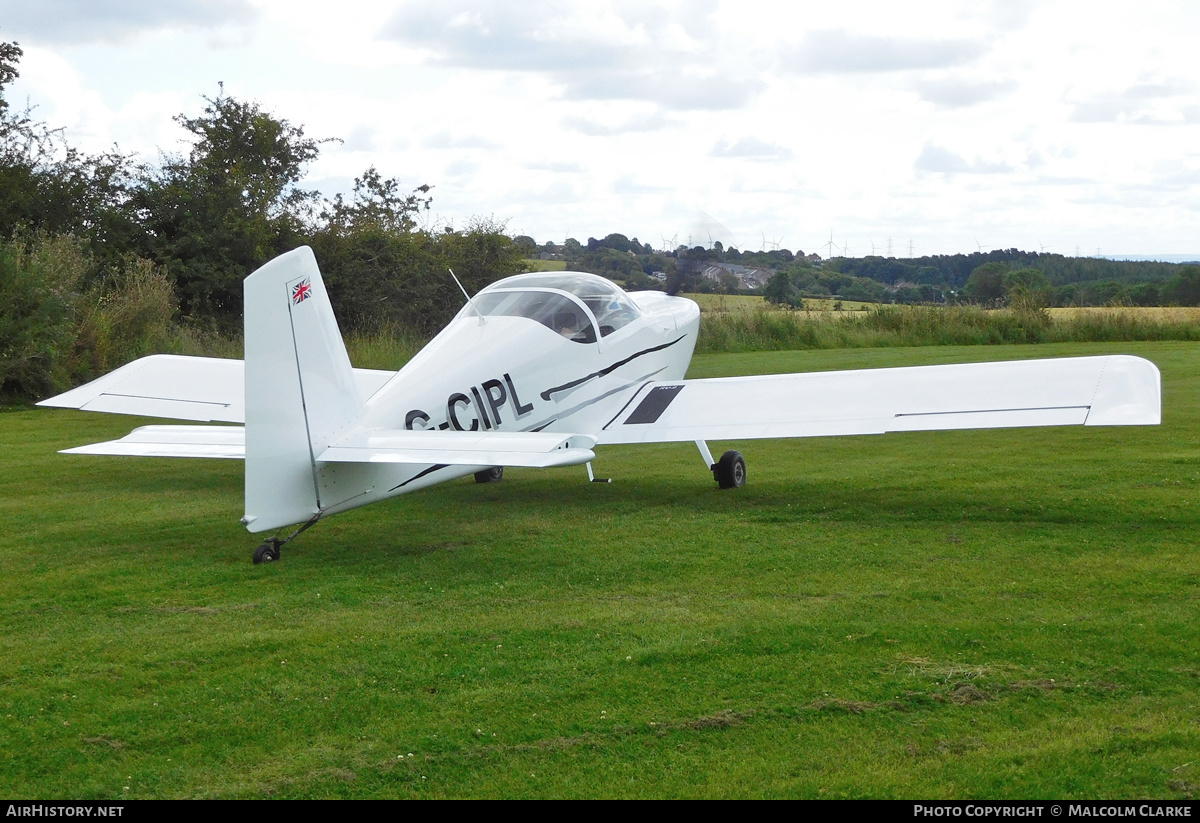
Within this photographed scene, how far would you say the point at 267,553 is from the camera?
21.8 ft

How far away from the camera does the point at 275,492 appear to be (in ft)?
20.6

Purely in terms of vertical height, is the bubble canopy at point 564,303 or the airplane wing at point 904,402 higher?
the bubble canopy at point 564,303

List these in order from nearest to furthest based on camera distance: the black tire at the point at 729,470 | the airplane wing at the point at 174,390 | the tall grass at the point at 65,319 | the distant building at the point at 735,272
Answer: the black tire at the point at 729,470 < the airplane wing at the point at 174,390 < the distant building at the point at 735,272 < the tall grass at the point at 65,319

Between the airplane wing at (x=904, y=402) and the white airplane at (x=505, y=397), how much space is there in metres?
0.02

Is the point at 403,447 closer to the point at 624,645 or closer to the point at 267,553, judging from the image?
the point at 267,553

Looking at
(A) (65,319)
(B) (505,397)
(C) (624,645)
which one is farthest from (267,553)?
(A) (65,319)

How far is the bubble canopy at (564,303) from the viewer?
29.5ft

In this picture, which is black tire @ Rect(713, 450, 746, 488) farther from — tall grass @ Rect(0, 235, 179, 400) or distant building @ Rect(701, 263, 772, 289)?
tall grass @ Rect(0, 235, 179, 400)

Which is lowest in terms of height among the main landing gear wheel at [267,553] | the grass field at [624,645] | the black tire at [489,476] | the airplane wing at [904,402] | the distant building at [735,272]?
the grass field at [624,645]

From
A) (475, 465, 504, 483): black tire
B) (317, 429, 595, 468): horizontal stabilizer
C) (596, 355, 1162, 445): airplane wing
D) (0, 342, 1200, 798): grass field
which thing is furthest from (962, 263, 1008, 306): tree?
(317, 429, 595, 468): horizontal stabilizer

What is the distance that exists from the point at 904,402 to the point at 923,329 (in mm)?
17407

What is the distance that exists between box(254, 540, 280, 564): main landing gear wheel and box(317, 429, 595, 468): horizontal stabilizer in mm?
710

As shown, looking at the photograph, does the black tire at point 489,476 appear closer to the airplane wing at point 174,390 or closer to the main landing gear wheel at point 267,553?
the airplane wing at point 174,390

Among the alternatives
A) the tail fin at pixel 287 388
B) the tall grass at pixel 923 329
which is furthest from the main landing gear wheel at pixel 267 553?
the tall grass at pixel 923 329
